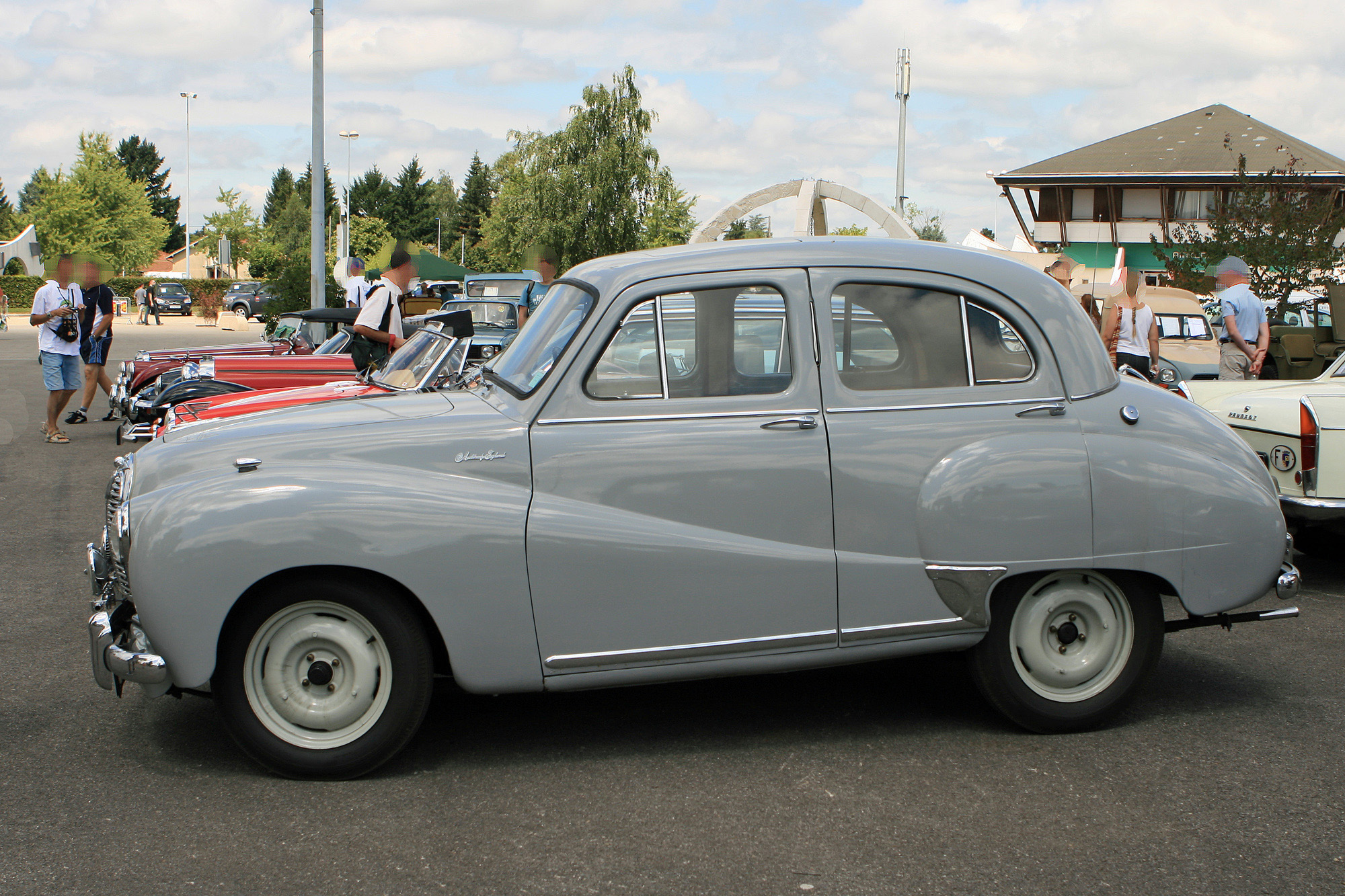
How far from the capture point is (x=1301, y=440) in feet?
20.6

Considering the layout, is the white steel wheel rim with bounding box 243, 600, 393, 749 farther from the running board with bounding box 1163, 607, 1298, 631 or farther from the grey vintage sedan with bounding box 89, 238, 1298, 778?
the running board with bounding box 1163, 607, 1298, 631

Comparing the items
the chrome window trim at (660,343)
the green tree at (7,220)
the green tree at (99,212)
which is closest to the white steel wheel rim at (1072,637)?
the chrome window trim at (660,343)

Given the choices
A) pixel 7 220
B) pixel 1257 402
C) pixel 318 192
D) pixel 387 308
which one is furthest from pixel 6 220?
pixel 1257 402

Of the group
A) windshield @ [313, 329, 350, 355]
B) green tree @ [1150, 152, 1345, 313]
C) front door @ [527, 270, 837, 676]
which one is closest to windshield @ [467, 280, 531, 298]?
windshield @ [313, 329, 350, 355]

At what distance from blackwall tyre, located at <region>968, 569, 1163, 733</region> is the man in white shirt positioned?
6030 mm

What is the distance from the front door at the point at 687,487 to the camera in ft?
12.8

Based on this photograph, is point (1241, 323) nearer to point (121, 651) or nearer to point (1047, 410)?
point (1047, 410)

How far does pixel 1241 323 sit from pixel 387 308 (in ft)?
24.4

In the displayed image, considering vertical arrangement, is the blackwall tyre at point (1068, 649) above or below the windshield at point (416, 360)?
below

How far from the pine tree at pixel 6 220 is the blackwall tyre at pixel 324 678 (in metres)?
95.3

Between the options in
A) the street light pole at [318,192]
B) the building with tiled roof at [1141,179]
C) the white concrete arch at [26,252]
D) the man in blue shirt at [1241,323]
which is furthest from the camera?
the white concrete arch at [26,252]

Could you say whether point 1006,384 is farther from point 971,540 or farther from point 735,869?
point 735,869

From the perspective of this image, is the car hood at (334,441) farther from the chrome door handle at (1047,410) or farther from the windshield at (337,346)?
the windshield at (337,346)

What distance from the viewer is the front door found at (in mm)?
3902
